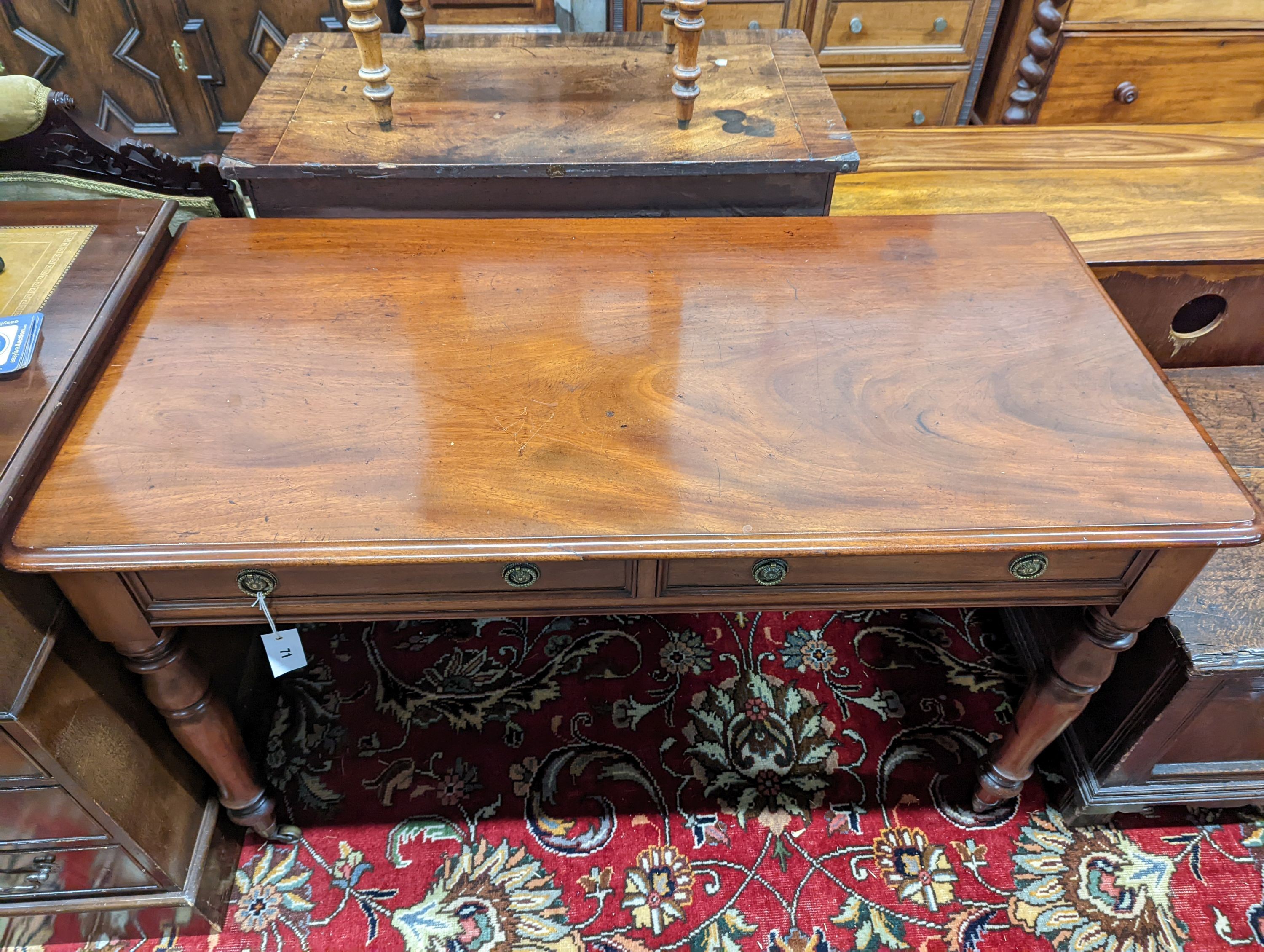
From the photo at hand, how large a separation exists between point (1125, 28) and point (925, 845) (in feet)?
6.52

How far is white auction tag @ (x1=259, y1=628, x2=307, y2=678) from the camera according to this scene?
0.98m

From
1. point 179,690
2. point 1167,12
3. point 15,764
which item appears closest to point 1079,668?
point 179,690

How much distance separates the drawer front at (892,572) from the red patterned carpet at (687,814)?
1.61ft

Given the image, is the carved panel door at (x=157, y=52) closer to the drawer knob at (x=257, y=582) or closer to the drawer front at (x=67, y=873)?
the drawer knob at (x=257, y=582)

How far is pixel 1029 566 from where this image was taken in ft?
3.12

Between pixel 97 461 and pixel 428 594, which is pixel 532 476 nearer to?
pixel 428 594

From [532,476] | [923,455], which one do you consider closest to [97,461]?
[532,476]

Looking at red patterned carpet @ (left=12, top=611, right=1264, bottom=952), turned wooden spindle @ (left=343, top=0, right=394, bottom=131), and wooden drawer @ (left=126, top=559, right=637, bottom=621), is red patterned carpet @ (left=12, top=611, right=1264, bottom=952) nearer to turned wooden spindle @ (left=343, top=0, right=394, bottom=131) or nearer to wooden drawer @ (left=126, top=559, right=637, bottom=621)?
wooden drawer @ (left=126, top=559, right=637, bottom=621)

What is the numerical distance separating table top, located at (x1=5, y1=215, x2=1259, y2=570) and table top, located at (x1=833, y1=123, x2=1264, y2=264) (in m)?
0.39

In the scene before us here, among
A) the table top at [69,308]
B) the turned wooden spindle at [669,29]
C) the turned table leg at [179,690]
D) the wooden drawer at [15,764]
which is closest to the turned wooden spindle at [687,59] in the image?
the turned wooden spindle at [669,29]

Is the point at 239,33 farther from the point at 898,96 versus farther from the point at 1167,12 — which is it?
the point at 1167,12

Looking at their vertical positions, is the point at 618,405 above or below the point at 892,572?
above

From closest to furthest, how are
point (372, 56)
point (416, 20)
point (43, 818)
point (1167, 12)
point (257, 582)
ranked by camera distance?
point (257, 582)
point (43, 818)
point (372, 56)
point (416, 20)
point (1167, 12)

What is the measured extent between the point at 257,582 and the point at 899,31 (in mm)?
2054
